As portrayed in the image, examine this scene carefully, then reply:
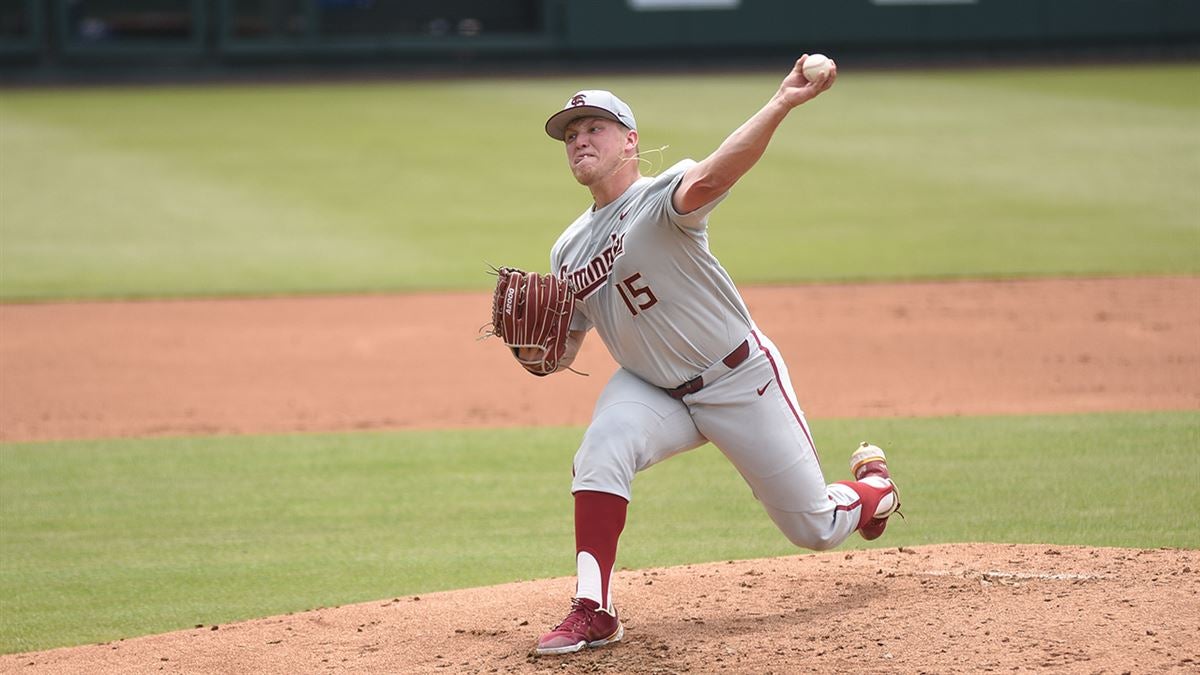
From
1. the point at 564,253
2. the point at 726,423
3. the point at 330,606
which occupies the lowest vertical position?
the point at 330,606

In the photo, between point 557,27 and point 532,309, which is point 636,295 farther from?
point 557,27

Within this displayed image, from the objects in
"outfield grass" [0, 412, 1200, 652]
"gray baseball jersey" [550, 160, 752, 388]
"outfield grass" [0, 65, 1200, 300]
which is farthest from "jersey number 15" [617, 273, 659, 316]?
"outfield grass" [0, 65, 1200, 300]

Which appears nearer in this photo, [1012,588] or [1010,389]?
[1012,588]

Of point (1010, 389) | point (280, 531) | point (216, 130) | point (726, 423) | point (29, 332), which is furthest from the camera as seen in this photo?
point (216, 130)

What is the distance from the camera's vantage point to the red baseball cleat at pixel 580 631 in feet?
13.6

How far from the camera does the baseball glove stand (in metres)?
4.27

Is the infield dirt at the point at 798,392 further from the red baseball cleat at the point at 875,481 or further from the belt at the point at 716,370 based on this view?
the belt at the point at 716,370

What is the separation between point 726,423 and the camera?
430 centimetres

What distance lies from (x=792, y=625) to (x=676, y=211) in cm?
132

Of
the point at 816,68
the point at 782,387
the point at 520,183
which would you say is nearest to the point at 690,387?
the point at 782,387

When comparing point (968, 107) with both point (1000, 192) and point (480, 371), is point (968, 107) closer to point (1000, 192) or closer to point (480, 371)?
point (1000, 192)

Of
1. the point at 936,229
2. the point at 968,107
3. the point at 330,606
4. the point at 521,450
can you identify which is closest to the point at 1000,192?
the point at 936,229

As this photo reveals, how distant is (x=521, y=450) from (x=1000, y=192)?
8.85 m

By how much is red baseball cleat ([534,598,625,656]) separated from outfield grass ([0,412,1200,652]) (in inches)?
42.7
